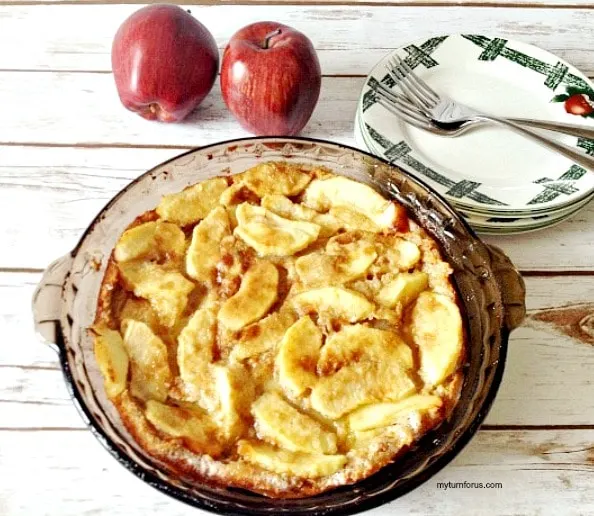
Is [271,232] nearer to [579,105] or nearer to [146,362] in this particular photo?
[146,362]

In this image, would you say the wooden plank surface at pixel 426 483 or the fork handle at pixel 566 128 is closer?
the wooden plank surface at pixel 426 483

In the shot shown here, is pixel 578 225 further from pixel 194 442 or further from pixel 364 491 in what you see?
pixel 194 442

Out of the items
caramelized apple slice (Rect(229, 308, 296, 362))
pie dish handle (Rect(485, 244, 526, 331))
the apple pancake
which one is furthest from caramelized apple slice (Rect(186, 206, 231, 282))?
pie dish handle (Rect(485, 244, 526, 331))

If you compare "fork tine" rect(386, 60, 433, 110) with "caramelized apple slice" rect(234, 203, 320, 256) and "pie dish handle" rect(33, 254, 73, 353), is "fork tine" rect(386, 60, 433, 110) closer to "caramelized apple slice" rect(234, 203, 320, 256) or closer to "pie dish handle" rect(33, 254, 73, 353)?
"caramelized apple slice" rect(234, 203, 320, 256)

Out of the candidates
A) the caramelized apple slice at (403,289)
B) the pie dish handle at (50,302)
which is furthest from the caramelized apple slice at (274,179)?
the pie dish handle at (50,302)

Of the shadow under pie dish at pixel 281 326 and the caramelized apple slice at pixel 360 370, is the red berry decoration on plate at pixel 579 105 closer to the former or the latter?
the shadow under pie dish at pixel 281 326

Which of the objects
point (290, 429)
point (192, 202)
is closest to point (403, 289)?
point (290, 429)
